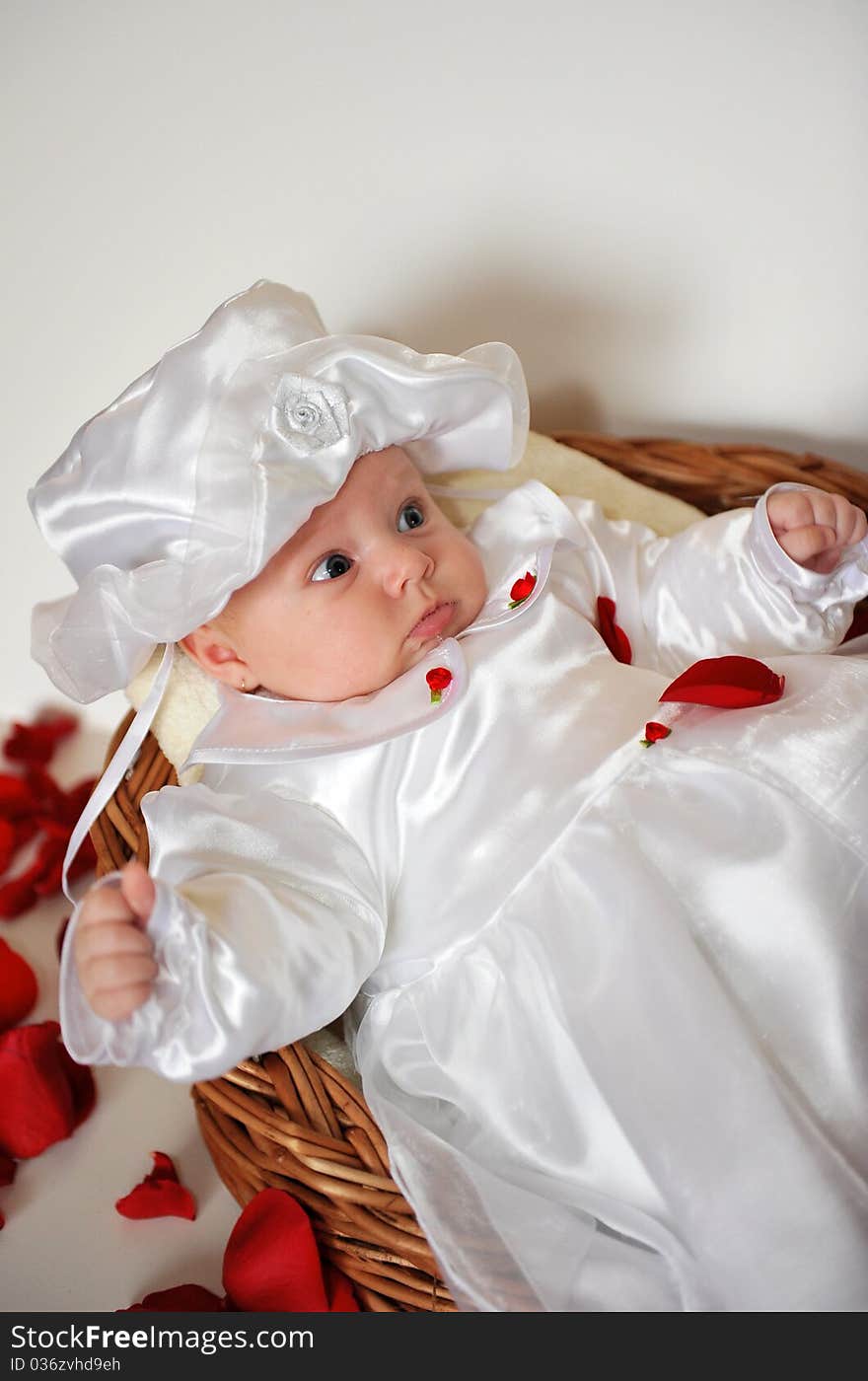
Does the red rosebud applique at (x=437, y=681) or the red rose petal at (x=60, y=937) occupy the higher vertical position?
the red rosebud applique at (x=437, y=681)

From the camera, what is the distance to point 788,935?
1188mm

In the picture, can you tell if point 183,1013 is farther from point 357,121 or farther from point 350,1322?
point 357,121

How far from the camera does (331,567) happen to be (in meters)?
1.33

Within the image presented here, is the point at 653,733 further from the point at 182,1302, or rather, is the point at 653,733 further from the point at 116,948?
the point at 182,1302

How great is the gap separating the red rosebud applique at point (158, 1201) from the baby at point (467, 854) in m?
0.25

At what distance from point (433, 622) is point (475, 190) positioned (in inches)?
30.5

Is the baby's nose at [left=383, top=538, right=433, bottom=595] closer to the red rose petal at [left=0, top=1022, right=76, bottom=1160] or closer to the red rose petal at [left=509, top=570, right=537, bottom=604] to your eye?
the red rose petal at [left=509, top=570, right=537, bottom=604]

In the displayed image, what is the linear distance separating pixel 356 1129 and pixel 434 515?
0.65 metres

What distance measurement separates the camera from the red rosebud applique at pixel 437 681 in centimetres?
132

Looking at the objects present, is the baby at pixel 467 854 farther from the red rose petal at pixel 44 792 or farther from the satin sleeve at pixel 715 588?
the red rose petal at pixel 44 792

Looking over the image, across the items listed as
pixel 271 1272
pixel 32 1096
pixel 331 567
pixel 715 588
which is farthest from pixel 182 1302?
pixel 715 588

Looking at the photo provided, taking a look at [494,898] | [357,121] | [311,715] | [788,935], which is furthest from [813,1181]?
[357,121]

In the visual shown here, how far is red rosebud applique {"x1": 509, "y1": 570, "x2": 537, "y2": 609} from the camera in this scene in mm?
1433

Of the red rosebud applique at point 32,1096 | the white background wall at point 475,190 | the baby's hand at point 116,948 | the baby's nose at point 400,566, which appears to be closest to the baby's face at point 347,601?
the baby's nose at point 400,566
